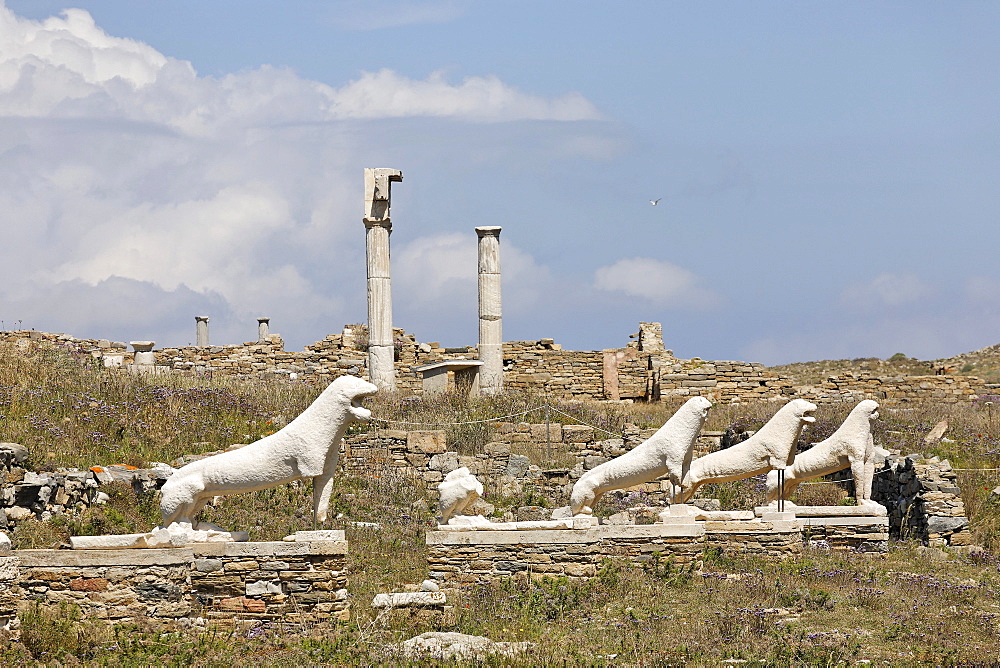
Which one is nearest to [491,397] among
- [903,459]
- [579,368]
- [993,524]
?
[579,368]

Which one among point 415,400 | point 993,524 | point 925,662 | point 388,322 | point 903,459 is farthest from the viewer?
point 388,322

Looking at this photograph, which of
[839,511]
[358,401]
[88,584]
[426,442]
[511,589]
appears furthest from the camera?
[426,442]

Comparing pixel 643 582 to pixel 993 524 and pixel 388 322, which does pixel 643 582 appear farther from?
pixel 388 322

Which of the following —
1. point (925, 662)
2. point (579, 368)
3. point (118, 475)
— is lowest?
point (925, 662)

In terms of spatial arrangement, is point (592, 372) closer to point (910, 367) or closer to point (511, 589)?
point (910, 367)

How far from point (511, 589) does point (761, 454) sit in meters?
4.39

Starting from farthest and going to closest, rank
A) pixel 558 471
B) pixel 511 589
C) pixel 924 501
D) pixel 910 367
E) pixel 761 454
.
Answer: pixel 910 367 → pixel 558 471 → pixel 924 501 → pixel 761 454 → pixel 511 589

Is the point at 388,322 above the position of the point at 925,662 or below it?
above

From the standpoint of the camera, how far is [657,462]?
48.4ft

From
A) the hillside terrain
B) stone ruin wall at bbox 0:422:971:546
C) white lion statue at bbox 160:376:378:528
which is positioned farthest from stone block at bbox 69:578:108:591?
the hillside terrain

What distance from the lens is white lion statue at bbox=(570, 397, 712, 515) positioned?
14.7 m

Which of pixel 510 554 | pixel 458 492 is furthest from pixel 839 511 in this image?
pixel 458 492

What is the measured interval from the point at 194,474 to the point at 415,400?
14.1 metres

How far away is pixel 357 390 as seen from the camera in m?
12.4
